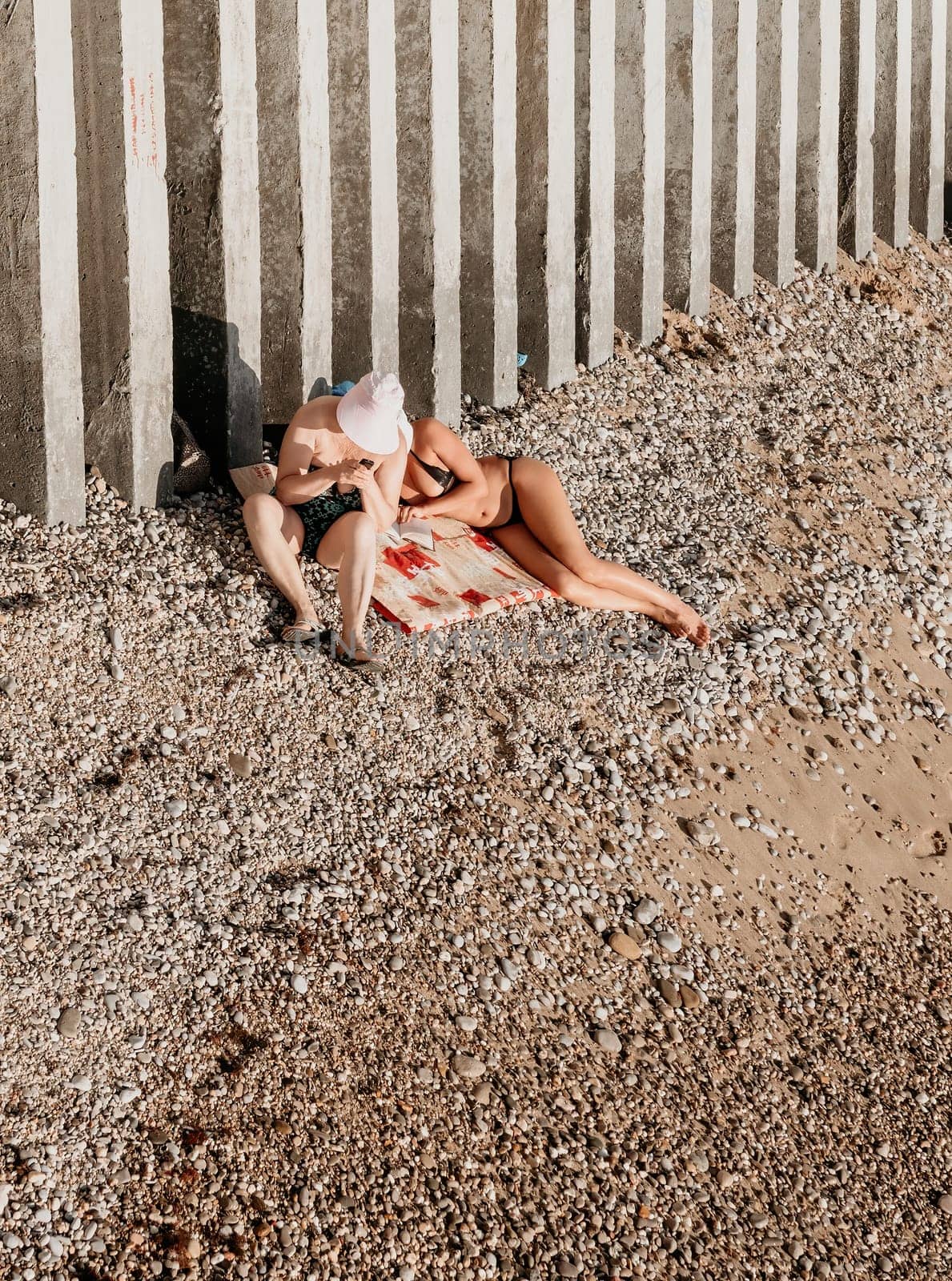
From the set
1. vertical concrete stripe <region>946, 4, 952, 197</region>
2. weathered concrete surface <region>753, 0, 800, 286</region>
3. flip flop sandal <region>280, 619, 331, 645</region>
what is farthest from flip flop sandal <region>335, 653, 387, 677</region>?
vertical concrete stripe <region>946, 4, 952, 197</region>

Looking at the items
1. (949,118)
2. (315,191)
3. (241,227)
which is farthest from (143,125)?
(949,118)

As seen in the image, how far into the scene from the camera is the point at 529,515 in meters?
6.14

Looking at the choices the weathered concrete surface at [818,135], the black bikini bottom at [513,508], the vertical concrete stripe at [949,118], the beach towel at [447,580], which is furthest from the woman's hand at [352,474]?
the vertical concrete stripe at [949,118]

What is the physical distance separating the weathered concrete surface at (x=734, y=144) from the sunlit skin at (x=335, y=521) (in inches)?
158

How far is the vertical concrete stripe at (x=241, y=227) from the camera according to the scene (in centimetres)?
576

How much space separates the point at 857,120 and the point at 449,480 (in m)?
5.35

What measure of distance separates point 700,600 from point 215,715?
8.17ft

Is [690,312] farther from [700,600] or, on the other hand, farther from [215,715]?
[215,715]

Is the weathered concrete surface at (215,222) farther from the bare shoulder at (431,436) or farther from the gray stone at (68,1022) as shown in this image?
the gray stone at (68,1022)

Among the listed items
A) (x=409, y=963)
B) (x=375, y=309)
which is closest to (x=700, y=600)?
(x=375, y=309)

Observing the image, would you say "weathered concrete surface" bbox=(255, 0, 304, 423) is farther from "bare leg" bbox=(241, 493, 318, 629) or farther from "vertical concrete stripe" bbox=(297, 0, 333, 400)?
"bare leg" bbox=(241, 493, 318, 629)

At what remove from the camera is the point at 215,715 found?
4.98 metres

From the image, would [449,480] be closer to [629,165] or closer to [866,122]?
[629,165]

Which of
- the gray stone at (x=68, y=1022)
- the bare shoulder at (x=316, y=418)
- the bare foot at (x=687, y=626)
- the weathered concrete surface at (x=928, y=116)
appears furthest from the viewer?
the weathered concrete surface at (x=928, y=116)
